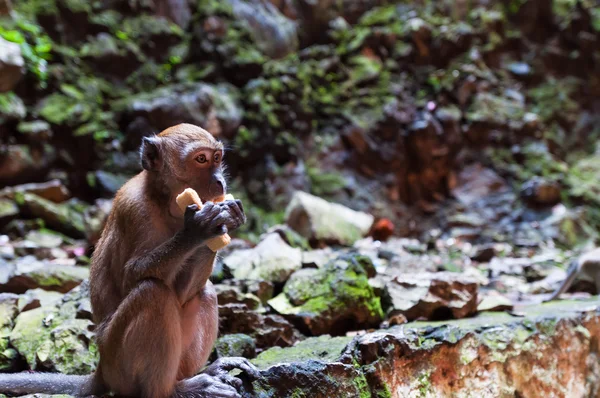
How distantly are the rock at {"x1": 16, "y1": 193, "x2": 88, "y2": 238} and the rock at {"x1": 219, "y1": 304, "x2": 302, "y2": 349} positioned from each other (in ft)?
16.1

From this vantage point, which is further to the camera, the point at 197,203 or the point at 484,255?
the point at 484,255

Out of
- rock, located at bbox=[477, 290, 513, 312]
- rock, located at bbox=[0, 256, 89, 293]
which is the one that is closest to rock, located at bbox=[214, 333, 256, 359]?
rock, located at bbox=[0, 256, 89, 293]

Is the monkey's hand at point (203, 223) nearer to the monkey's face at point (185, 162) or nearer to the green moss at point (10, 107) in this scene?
the monkey's face at point (185, 162)

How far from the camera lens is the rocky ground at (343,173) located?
9.97ft

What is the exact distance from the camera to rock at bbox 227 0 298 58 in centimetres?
1200

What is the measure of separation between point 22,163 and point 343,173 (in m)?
7.01

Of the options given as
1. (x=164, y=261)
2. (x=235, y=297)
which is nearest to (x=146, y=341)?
(x=164, y=261)

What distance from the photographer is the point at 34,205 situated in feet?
23.7

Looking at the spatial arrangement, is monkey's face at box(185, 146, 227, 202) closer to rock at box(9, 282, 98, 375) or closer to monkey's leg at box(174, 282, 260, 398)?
monkey's leg at box(174, 282, 260, 398)

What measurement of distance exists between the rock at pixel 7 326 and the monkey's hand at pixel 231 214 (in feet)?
6.15

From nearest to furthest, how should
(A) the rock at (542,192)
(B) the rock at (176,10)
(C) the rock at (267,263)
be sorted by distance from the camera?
(C) the rock at (267,263)
(A) the rock at (542,192)
(B) the rock at (176,10)

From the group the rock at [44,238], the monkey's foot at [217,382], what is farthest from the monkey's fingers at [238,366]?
the rock at [44,238]

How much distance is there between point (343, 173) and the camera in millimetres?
11484

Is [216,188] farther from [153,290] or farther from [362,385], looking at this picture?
[362,385]
